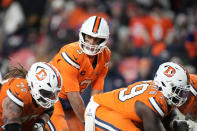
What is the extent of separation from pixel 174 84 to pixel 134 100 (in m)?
0.49

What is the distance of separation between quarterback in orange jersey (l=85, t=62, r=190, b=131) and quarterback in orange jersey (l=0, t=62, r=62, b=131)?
2.12 ft

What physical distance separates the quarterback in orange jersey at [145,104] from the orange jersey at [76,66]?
25.4 inches

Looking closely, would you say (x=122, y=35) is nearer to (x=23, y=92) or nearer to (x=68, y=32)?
(x=68, y=32)

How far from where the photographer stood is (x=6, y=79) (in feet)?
17.3

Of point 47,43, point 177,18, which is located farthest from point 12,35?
point 177,18

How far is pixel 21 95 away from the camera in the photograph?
4754mm

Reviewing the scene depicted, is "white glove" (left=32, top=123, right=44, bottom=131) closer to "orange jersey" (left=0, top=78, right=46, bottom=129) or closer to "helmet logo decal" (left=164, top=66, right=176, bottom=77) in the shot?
"orange jersey" (left=0, top=78, right=46, bottom=129)

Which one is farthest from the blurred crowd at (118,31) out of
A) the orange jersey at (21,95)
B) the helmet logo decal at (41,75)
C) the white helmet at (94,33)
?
the helmet logo decal at (41,75)

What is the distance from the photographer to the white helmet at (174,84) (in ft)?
15.8

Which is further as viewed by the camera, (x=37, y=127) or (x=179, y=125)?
(x=179, y=125)

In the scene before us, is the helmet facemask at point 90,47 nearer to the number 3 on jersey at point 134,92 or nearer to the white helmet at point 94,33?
the white helmet at point 94,33

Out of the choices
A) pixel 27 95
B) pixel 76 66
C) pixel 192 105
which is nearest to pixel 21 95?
pixel 27 95

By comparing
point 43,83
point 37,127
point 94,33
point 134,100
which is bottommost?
point 37,127

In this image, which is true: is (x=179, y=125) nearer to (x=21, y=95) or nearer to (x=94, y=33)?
(x=94, y=33)
